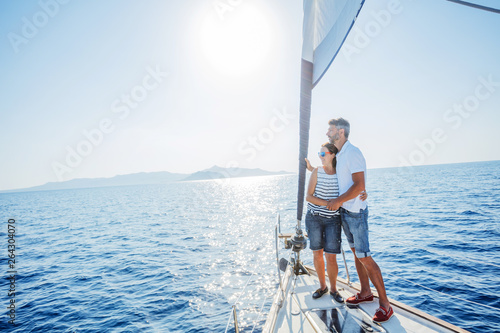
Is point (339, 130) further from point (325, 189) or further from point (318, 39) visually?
point (318, 39)

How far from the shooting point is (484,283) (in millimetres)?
7094

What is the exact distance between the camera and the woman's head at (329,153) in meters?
3.14

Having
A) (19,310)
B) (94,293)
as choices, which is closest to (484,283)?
(94,293)

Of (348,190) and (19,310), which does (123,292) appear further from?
(348,190)

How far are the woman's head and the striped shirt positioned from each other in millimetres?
152

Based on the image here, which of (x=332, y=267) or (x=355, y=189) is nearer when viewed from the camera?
(x=355, y=189)

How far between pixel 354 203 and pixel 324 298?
1586mm

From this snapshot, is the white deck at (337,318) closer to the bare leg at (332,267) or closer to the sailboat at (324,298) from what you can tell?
the sailboat at (324,298)

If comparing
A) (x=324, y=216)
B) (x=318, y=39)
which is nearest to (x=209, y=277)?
(x=324, y=216)

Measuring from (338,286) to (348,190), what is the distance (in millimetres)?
1983

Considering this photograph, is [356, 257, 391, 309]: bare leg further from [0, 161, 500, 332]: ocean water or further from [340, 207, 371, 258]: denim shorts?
[0, 161, 500, 332]: ocean water

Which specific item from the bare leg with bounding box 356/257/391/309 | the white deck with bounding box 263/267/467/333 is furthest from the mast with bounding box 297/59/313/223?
the white deck with bounding box 263/267/467/333

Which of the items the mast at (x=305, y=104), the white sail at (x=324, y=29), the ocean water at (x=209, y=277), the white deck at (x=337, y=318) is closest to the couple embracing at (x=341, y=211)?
the white deck at (x=337, y=318)

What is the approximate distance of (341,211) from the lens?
10.3 feet
